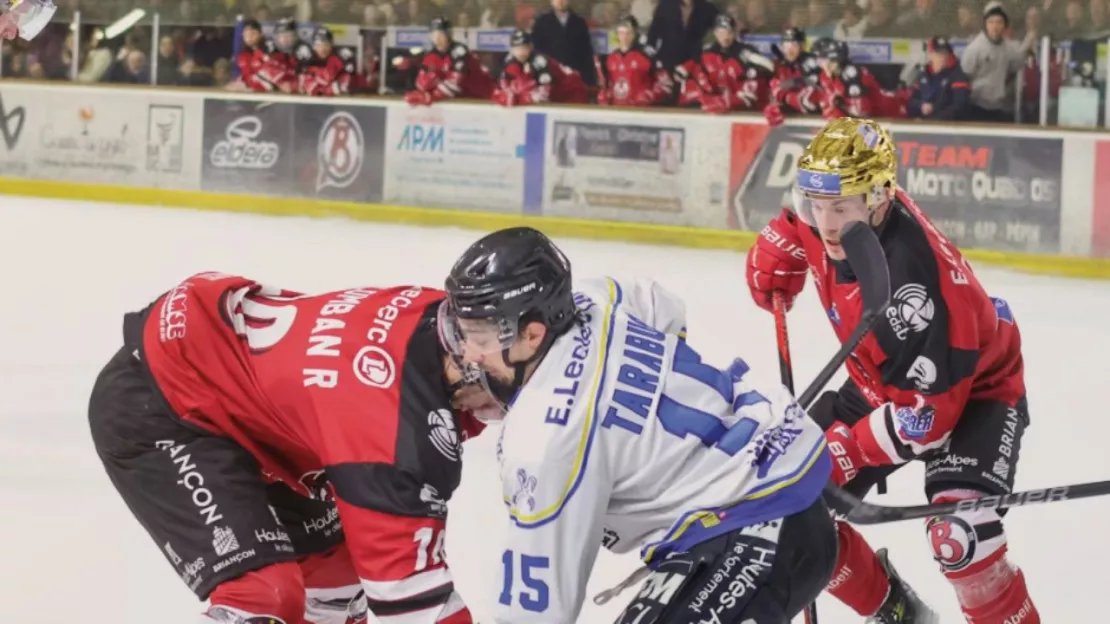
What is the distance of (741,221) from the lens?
8797mm

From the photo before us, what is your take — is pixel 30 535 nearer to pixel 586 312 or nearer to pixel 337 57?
pixel 586 312

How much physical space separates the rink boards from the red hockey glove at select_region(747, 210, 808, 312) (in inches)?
178

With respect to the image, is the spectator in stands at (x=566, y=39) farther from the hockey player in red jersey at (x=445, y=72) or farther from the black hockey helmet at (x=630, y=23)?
the hockey player in red jersey at (x=445, y=72)

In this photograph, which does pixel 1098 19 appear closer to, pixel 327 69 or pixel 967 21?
pixel 967 21

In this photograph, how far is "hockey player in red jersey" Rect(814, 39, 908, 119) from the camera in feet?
29.3

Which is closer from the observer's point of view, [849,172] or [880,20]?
[849,172]

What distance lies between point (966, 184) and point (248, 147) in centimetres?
469

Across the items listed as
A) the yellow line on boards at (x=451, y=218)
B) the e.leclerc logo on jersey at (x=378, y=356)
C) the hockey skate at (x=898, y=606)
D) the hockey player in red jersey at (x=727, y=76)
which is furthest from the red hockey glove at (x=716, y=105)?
the e.leclerc logo on jersey at (x=378, y=356)

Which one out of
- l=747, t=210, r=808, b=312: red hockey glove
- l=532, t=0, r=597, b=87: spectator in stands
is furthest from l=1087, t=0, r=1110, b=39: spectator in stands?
l=747, t=210, r=808, b=312: red hockey glove

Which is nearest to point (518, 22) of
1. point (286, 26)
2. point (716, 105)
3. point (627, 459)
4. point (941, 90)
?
point (286, 26)

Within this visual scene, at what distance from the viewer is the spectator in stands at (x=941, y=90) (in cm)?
866

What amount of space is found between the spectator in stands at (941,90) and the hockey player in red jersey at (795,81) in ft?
1.89

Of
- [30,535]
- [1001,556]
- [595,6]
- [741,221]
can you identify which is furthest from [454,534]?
[595,6]

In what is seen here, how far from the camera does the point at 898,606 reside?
3.19 m
